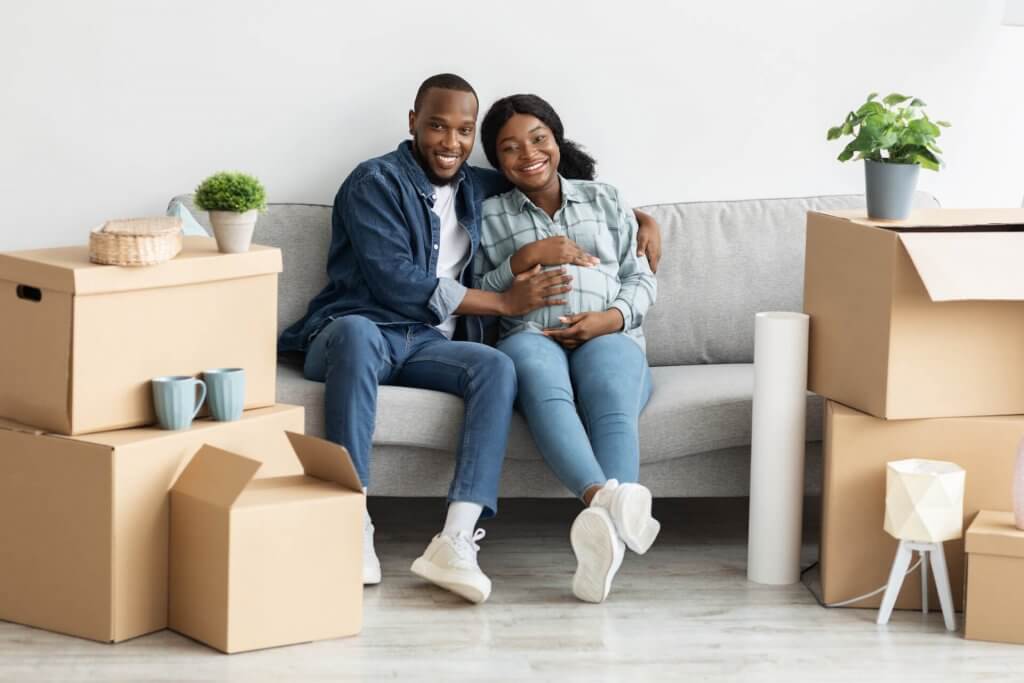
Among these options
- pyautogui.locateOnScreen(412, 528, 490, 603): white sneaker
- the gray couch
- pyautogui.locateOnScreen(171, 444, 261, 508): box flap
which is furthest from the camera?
the gray couch

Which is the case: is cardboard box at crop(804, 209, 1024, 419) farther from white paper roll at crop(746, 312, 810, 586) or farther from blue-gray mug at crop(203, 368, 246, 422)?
blue-gray mug at crop(203, 368, 246, 422)

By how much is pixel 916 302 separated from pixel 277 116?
65.9 inches

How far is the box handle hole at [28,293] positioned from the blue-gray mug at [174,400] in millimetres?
245

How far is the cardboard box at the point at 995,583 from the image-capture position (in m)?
2.36

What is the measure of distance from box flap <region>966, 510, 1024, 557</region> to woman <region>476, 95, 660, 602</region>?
0.59m

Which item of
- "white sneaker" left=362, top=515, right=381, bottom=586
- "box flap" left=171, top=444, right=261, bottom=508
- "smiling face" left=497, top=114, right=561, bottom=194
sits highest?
"smiling face" left=497, top=114, right=561, bottom=194

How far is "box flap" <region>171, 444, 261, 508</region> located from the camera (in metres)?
2.19

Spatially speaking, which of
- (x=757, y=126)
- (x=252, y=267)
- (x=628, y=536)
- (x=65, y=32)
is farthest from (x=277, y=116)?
(x=628, y=536)

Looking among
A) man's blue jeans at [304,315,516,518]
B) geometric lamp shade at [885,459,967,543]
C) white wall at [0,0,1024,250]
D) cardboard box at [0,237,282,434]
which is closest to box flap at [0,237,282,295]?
cardboard box at [0,237,282,434]

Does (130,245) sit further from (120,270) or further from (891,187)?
(891,187)

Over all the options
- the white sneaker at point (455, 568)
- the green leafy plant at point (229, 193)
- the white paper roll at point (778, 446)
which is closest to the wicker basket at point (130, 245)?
the green leafy plant at point (229, 193)

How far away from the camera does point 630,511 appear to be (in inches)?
98.0

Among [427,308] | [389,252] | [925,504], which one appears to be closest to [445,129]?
[389,252]

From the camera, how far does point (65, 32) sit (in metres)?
3.21
